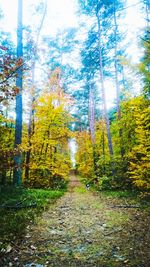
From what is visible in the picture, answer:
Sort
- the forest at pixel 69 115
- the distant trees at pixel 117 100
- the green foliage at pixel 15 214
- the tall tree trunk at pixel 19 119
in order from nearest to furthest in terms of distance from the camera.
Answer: the green foliage at pixel 15 214 → the tall tree trunk at pixel 19 119 → the forest at pixel 69 115 → the distant trees at pixel 117 100

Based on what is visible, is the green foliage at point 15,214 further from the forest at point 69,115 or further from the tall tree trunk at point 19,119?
the forest at point 69,115

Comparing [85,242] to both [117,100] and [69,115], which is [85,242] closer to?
[117,100]

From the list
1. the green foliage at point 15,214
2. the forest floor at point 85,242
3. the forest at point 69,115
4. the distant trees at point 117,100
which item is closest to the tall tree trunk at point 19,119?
the forest at point 69,115

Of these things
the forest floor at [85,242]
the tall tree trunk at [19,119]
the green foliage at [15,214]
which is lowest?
the forest floor at [85,242]

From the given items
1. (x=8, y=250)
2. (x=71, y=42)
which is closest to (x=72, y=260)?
(x=8, y=250)

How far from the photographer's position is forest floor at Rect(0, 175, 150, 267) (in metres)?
4.30

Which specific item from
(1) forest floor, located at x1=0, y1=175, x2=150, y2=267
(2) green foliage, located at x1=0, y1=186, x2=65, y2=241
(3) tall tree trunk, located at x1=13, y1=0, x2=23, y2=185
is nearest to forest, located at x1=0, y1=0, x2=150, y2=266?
(3) tall tree trunk, located at x1=13, y1=0, x2=23, y2=185

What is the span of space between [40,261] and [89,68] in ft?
56.1

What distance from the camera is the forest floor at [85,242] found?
4.30 meters

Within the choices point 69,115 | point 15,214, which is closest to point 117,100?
point 69,115

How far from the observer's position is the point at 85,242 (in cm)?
533

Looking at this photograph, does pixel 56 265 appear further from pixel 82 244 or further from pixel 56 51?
pixel 56 51

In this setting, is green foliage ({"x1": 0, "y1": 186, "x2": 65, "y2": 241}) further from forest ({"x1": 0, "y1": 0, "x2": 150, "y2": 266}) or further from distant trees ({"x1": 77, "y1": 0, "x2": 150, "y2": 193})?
distant trees ({"x1": 77, "y1": 0, "x2": 150, "y2": 193})

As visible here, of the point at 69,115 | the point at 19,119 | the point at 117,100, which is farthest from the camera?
the point at 69,115
